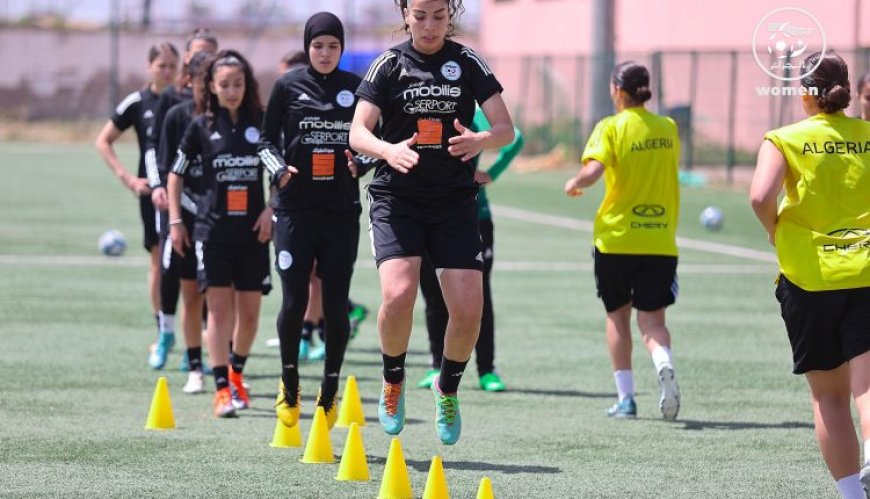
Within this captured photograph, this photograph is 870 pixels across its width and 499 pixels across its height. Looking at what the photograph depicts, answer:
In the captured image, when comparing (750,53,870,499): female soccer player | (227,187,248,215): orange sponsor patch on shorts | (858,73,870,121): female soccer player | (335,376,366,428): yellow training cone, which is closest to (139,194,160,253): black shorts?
(227,187,248,215): orange sponsor patch on shorts

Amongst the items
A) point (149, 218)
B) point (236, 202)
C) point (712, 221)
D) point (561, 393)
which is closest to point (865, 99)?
point (561, 393)

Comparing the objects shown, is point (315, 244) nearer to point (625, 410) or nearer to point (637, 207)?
point (637, 207)

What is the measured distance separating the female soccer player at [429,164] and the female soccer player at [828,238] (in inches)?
56.4

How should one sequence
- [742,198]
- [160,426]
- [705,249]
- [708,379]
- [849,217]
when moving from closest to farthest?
[849,217] → [160,426] → [708,379] → [705,249] → [742,198]

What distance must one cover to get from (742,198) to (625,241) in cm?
1935

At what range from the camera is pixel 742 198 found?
2861 cm

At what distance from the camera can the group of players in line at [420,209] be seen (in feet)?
21.5

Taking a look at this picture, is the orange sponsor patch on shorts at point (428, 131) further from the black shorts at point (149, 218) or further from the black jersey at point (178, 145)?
the black shorts at point (149, 218)

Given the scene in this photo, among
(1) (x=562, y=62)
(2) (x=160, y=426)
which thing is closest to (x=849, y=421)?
(2) (x=160, y=426)

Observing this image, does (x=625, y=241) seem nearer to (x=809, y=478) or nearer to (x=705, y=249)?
(x=809, y=478)

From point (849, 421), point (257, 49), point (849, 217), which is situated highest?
point (849, 217)

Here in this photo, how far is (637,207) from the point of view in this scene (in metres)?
9.78

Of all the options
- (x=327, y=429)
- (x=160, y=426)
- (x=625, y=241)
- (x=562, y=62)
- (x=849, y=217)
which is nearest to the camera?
(x=849, y=217)

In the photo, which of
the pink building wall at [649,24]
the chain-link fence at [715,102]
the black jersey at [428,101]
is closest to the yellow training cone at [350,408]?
the black jersey at [428,101]
